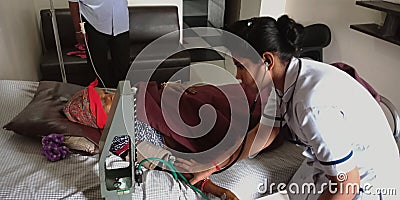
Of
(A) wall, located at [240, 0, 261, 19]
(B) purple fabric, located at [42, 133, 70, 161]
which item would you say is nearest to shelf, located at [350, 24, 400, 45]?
(A) wall, located at [240, 0, 261, 19]

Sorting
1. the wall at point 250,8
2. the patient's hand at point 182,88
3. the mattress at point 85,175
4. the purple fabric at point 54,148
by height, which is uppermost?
the wall at point 250,8

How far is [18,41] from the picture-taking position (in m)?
2.47

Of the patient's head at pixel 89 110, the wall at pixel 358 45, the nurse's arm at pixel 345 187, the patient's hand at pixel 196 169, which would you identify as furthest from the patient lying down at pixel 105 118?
the wall at pixel 358 45

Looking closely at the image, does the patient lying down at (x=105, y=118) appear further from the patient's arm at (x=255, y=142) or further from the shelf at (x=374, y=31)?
the shelf at (x=374, y=31)

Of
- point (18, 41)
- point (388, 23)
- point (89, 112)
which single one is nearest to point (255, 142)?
point (89, 112)

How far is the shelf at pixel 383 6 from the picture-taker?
6.86 feet

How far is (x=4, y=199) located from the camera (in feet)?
3.65

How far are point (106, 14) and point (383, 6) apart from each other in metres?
1.69

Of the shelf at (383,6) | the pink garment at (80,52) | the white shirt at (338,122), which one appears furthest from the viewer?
the pink garment at (80,52)

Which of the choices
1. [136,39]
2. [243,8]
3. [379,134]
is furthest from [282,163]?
[243,8]

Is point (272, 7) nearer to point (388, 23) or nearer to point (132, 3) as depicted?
point (388, 23)

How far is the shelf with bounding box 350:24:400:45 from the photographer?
2141 mm

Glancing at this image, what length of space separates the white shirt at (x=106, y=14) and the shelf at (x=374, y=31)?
59.6 inches

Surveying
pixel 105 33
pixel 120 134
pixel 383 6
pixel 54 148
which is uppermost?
pixel 383 6
